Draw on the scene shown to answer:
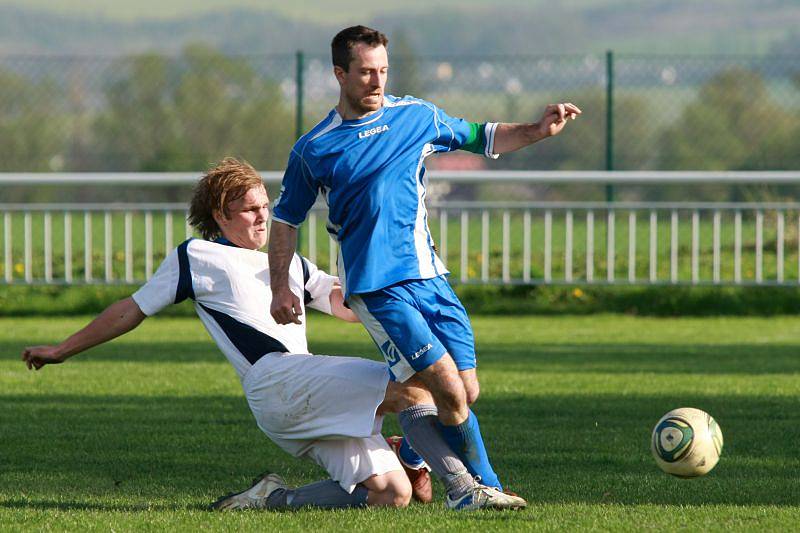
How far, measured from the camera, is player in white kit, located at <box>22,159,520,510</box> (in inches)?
204

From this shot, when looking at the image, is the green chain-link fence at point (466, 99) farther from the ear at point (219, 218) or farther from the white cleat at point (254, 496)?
the white cleat at point (254, 496)

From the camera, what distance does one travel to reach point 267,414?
526 cm

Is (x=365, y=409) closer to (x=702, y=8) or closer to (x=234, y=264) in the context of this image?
(x=234, y=264)

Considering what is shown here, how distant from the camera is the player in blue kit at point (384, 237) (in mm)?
5051

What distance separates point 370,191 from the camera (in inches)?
200

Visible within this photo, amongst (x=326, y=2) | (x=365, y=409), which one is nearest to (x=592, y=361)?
(x=365, y=409)

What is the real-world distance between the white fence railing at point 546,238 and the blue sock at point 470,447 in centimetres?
803

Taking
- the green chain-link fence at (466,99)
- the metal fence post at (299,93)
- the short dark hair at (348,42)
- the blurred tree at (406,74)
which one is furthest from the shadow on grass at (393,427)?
the metal fence post at (299,93)

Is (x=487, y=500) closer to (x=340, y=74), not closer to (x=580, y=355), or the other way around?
(x=340, y=74)

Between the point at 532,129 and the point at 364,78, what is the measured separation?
0.73 m

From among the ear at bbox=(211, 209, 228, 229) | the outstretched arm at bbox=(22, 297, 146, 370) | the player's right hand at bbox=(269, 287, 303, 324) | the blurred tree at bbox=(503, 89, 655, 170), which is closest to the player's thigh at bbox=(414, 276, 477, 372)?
the player's right hand at bbox=(269, 287, 303, 324)

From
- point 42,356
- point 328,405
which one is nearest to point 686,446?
point 328,405

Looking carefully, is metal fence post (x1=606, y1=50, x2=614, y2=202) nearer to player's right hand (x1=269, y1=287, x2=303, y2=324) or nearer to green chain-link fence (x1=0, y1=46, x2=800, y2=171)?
green chain-link fence (x1=0, y1=46, x2=800, y2=171)

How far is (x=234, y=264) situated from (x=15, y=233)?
9.72 metres
